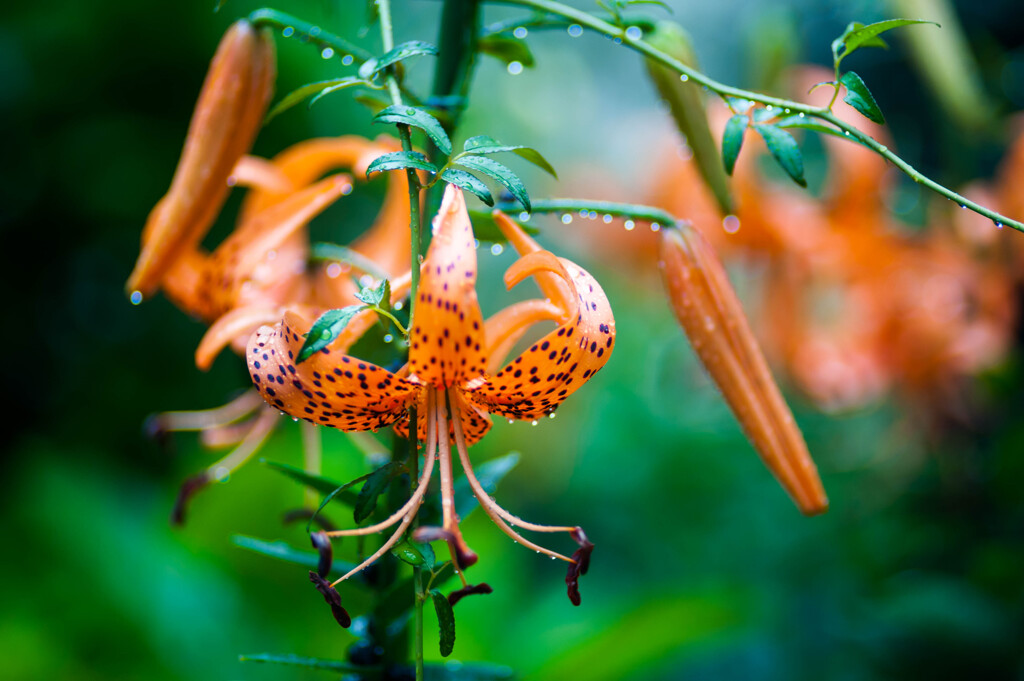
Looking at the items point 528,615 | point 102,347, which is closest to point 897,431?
point 528,615

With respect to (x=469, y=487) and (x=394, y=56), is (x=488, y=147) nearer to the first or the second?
(x=394, y=56)

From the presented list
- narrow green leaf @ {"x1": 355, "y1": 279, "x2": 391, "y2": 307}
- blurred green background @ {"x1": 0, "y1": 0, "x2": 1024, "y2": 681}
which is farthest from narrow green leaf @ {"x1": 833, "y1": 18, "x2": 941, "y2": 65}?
blurred green background @ {"x1": 0, "y1": 0, "x2": 1024, "y2": 681}

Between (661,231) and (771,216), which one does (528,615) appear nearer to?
(771,216)

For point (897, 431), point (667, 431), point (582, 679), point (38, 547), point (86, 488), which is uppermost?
point (897, 431)

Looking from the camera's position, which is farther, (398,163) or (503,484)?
(503,484)

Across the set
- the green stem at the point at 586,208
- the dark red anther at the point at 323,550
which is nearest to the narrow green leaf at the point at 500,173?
the green stem at the point at 586,208

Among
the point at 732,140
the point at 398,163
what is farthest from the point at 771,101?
the point at 398,163
